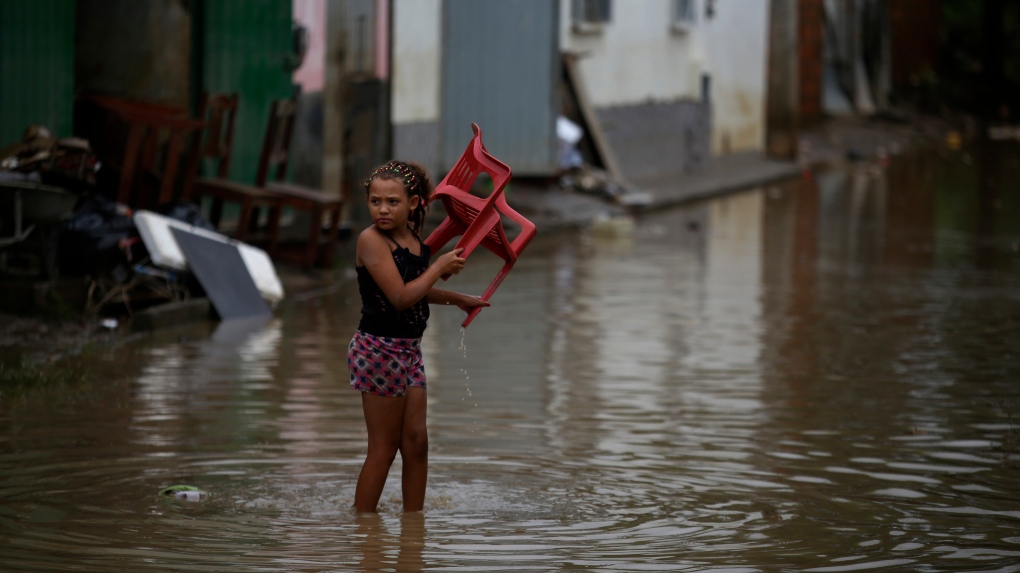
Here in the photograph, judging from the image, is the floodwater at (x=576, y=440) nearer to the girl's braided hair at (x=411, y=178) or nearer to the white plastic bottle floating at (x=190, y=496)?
the white plastic bottle floating at (x=190, y=496)

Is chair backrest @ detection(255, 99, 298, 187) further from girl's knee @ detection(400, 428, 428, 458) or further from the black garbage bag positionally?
girl's knee @ detection(400, 428, 428, 458)

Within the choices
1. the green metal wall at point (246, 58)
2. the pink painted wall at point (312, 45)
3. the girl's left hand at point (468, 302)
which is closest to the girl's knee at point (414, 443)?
the girl's left hand at point (468, 302)

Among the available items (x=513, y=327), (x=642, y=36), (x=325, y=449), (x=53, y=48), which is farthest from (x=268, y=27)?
(x=642, y=36)

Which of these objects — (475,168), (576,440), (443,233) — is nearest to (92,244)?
(576,440)

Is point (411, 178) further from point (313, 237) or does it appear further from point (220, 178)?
point (220, 178)

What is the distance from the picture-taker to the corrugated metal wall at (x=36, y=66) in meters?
10.8

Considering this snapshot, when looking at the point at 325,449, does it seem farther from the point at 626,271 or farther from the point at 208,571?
the point at 626,271

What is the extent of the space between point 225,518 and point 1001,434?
12.5 ft

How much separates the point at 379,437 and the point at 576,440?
1786 millimetres

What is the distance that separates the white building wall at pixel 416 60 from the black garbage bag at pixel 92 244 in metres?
6.34

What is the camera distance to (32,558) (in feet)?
16.7

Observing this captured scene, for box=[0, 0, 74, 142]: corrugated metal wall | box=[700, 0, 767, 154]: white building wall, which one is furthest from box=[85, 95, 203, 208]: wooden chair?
box=[700, 0, 767, 154]: white building wall

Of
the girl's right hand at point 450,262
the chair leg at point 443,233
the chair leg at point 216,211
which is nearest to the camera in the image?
the girl's right hand at point 450,262

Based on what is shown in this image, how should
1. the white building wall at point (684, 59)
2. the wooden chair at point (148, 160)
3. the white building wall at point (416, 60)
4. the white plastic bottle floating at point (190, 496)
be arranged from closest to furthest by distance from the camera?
1. the white plastic bottle floating at point (190, 496)
2. the wooden chair at point (148, 160)
3. the white building wall at point (416, 60)
4. the white building wall at point (684, 59)
